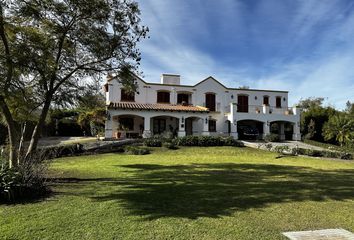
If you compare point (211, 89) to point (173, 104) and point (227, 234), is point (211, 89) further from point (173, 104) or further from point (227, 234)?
point (227, 234)

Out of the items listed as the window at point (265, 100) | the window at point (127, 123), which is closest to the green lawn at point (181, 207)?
the window at point (127, 123)

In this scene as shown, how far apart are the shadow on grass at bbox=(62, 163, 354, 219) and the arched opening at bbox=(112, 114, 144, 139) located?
639 inches

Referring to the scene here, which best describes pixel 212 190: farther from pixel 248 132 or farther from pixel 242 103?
pixel 242 103

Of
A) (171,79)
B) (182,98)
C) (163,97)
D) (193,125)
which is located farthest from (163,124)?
(171,79)

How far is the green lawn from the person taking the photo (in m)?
5.94

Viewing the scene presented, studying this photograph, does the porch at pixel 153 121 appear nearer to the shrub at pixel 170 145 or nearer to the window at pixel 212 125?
the window at pixel 212 125

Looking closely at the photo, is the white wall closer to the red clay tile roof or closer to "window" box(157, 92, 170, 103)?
"window" box(157, 92, 170, 103)

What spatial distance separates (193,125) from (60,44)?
2371 cm

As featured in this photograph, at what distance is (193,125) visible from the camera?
34.5 metres

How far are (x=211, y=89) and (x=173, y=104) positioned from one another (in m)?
5.04

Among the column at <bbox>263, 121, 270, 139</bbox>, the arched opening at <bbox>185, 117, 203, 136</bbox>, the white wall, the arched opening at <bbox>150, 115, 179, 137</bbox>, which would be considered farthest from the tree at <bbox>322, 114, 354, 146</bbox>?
the arched opening at <bbox>150, 115, 179, 137</bbox>

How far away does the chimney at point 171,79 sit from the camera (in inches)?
1396

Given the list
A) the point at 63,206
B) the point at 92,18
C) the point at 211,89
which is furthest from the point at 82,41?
the point at 211,89

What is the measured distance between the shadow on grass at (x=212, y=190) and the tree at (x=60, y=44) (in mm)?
4339
